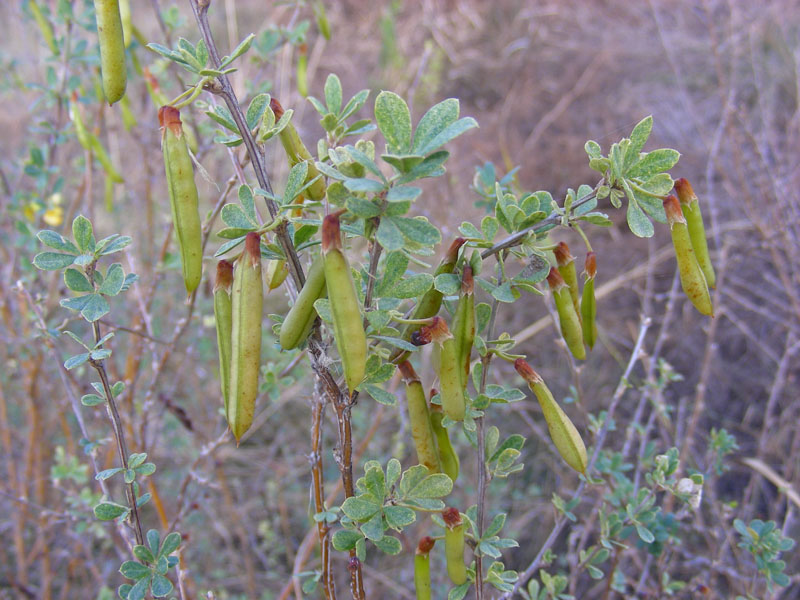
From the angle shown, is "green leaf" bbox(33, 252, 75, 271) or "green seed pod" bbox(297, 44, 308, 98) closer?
"green leaf" bbox(33, 252, 75, 271)

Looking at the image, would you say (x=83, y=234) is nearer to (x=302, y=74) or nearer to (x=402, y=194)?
Result: (x=402, y=194)

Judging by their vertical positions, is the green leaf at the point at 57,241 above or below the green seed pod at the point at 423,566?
above

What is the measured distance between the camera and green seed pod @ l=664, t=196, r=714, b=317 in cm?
68

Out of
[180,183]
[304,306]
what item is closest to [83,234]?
[180,183]

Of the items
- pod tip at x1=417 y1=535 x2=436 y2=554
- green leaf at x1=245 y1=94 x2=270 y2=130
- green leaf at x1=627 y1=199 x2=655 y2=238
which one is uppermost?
green leaf at x1=245 y1=94 x2=270 y2=130

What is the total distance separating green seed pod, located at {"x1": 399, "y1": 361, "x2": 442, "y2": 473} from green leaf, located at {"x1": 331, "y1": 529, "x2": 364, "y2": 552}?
0.11m

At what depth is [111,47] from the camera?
591mm

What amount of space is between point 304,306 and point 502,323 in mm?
2447

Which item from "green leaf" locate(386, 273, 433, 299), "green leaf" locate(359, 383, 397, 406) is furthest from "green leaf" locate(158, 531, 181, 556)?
"green leaf" locate(386, 273, 433, 299)

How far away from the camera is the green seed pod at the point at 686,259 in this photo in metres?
0.68

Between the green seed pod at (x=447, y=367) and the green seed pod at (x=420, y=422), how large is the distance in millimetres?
46

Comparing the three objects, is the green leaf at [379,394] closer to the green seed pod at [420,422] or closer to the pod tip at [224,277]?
the green seed pod at [420,422]

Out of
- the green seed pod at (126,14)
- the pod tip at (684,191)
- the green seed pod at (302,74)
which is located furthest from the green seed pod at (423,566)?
the green seed pod at (302,74)

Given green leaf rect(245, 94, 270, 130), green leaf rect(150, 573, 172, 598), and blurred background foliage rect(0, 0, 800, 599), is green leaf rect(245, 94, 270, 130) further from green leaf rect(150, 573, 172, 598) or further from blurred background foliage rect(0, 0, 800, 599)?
green leaf rect(150, 573, 172, 598)
